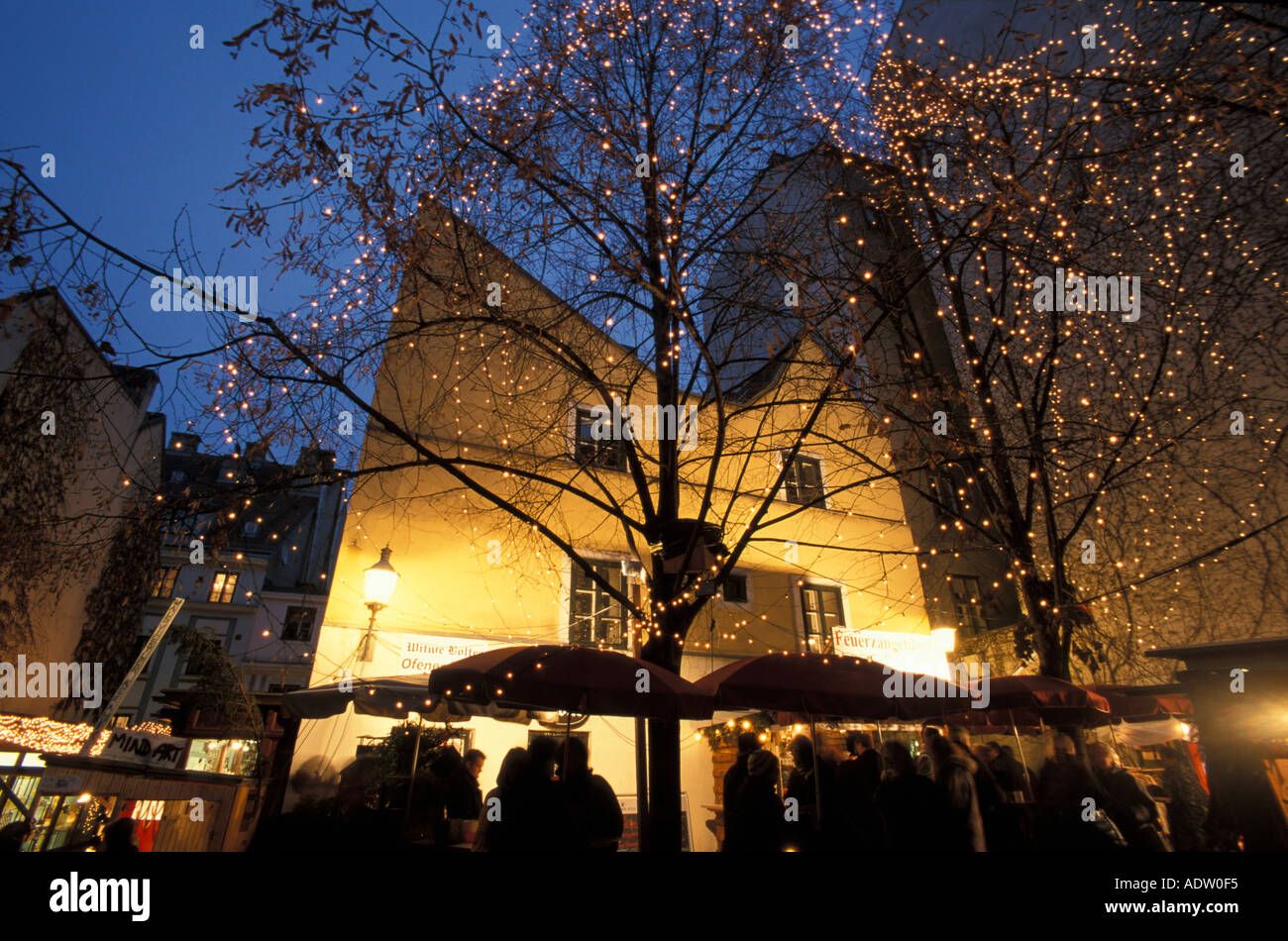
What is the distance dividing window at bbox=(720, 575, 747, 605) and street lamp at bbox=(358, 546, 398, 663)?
595cm

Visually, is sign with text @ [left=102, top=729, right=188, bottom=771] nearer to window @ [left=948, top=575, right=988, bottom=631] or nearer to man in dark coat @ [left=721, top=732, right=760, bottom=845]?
man in dark coat @ [left=721, top=732, right=760, bottom=845]

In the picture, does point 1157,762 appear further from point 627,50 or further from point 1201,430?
point 627,50

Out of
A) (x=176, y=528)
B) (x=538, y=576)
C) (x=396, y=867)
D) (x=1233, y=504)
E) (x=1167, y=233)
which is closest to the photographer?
(x=396, y=867)

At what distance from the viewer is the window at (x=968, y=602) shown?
46.1 feet

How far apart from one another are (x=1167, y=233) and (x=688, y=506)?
27.4 feet

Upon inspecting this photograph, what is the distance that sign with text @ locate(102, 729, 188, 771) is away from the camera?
7.36m

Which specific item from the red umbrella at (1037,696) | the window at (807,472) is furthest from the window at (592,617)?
the red umbrella at (1037,696)

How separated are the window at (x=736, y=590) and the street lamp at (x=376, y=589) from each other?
5948 millimetres

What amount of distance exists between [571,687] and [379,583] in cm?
479

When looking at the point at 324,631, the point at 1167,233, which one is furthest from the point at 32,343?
the point at 1167,233

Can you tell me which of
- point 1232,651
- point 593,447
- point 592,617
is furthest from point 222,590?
point 1232,651

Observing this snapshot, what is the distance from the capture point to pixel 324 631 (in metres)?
9.02

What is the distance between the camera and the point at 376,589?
873 centimetres

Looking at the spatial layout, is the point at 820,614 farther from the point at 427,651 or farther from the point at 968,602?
the point at 427,651
